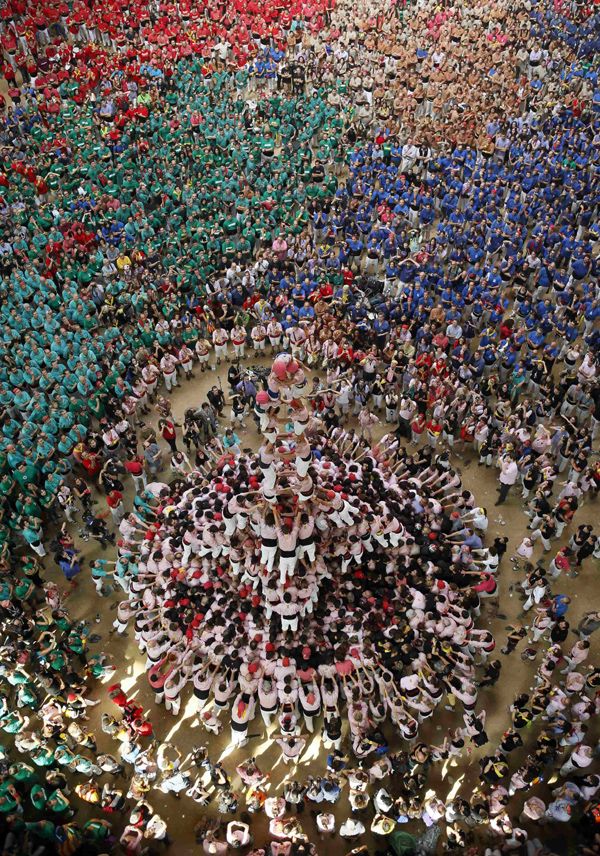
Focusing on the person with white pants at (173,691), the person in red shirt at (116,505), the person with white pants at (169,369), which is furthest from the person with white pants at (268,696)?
the person with white pants at (169,369)

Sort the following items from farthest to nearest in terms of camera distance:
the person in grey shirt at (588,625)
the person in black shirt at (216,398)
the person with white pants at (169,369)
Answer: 1. the person with white pants at (169,369)
2. the person in black shirt at (216,398)
3. the person in grey shirt at (588,625)

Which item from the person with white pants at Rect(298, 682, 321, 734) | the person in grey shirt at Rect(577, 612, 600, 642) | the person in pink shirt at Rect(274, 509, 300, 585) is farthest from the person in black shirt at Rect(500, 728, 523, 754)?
the person in pink shirt at Rect(274, 509, 300, 585)

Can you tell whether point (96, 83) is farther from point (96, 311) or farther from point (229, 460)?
point (229, 460)

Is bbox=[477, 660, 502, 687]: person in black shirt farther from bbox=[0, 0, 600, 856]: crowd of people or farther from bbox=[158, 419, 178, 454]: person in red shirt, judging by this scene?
bbox=[158, 419, 178, 454]: person in red shirt

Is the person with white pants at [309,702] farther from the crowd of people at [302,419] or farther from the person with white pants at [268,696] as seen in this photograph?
the person with white pants at [268,696]

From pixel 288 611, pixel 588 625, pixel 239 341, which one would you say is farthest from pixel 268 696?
pixel 239 341
